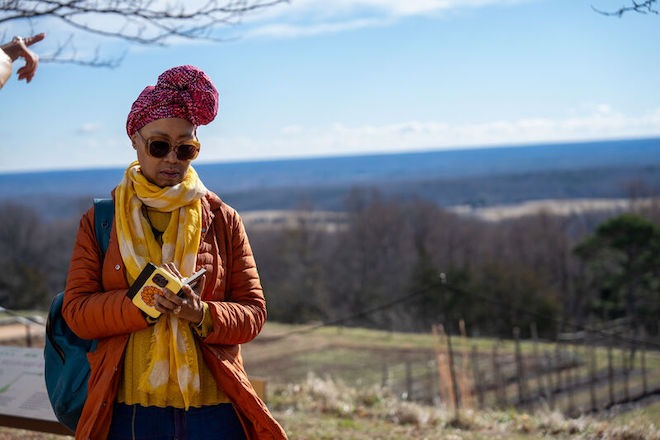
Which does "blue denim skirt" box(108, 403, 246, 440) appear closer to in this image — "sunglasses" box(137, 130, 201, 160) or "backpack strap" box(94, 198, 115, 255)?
"backpack strap" box(94, 198, 115, 255)

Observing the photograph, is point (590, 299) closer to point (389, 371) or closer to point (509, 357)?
point (509, 357)

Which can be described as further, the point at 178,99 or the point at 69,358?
the point at 69,358

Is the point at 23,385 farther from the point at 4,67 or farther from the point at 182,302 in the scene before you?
the point at 182,302

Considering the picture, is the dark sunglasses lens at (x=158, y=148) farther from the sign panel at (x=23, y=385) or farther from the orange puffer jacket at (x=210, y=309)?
the sign panel at (x=23, y=385)

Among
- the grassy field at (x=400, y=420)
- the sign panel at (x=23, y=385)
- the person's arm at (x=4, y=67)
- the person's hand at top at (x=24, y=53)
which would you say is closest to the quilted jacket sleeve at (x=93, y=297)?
the person's arm at (x=4, y=67)

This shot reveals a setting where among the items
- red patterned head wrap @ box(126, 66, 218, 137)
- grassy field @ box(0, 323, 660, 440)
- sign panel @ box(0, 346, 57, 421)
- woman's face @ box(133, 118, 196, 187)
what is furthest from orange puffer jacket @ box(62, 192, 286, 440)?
grassy field @ box(0, 323, 660, 440)

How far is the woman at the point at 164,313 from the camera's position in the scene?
2.68 meters

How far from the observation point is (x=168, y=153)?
2770 millimetres

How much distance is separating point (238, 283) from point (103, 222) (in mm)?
483

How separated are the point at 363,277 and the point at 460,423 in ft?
197

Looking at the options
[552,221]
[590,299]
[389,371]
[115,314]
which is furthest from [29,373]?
[552,221]

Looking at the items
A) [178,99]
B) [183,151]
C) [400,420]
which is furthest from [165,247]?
[400,420]

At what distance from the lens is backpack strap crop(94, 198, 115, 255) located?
2.79m

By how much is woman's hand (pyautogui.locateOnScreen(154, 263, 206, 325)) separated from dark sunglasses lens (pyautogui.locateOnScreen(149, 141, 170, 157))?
376 millimetres
